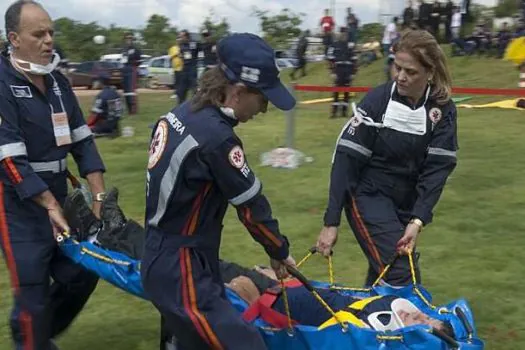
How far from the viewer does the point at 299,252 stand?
20.5 ft

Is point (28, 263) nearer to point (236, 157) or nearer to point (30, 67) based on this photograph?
point (30, 67)

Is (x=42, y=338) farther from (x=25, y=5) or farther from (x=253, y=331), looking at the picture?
(x=25, y=5)

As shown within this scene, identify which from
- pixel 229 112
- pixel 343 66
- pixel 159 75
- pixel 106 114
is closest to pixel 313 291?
pixel 229 112

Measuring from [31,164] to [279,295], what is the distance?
1385 mm

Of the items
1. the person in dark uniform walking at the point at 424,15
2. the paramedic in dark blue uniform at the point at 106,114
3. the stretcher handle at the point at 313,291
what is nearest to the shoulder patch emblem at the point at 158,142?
the stretcher handle at the point at 313,291

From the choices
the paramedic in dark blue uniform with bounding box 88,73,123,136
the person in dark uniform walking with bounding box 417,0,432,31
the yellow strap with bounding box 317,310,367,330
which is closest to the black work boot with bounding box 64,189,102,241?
the yellow strap with bounding box 317,310,367,330

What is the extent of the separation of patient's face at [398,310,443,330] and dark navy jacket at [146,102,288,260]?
28.7 inches

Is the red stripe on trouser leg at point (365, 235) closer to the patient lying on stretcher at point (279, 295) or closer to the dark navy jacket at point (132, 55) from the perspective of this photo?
the patient lying on stretcher at point (279, 295)

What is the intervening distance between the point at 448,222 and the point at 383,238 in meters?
3.51

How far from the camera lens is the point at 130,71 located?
17000 mm

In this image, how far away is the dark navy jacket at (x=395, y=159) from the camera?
3.70 metres

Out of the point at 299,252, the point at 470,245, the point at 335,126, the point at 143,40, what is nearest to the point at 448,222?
the point at 470,245

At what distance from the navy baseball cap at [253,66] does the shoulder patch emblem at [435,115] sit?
1.22 meters

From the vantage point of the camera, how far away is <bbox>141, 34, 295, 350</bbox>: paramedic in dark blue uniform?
8.77 feet
